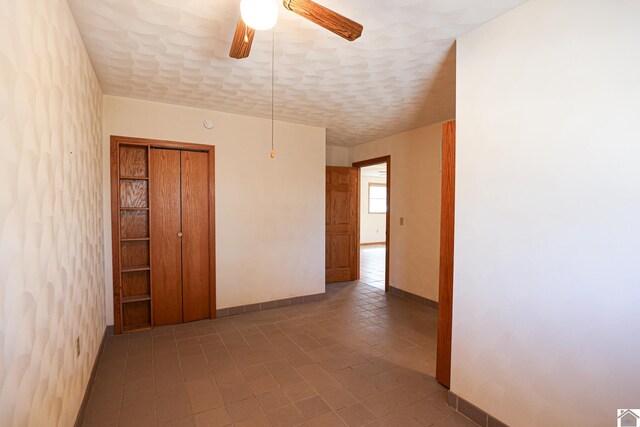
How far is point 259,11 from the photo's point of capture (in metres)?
1.31

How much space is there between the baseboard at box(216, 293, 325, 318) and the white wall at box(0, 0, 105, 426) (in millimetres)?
1710

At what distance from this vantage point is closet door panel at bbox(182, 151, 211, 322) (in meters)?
3.61

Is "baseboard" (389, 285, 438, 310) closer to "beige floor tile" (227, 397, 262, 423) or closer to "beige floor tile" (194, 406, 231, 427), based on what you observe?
"beige floor tile" (227, 397, 262, 423)

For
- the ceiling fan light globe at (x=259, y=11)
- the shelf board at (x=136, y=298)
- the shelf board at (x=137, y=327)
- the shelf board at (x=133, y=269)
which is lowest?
the shelf board at (x=137, y=327)

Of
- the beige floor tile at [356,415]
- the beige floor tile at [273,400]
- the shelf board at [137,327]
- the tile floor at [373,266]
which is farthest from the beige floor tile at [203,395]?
the tile floor at [373,266]

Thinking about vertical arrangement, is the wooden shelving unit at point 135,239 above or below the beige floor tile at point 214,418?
above

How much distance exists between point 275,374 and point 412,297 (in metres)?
2.74

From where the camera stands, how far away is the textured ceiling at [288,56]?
1797 millimetres

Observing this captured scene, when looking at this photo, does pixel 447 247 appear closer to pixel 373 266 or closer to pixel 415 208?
pixel 415 208

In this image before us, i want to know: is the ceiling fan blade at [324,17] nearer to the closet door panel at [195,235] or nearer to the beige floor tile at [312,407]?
the beige floor tile at [312,407]

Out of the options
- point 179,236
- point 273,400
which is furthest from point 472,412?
point 179,236

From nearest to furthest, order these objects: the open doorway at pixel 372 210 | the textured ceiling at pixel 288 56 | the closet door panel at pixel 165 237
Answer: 1. the textured ceiling at pixel 288 56
2. the closet door panel at pixel 165 237
3. the open doorway at pixel 372 210

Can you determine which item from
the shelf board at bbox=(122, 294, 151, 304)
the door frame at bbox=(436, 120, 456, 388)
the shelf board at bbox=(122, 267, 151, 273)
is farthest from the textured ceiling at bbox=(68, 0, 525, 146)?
the shelf board at bbox=(122, 294, 151, 304)

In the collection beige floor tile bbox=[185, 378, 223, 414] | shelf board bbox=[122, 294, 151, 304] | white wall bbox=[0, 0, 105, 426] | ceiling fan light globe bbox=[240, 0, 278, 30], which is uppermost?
ceiling fan light globe bbox=[240, 0, 278, 30]
